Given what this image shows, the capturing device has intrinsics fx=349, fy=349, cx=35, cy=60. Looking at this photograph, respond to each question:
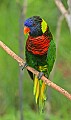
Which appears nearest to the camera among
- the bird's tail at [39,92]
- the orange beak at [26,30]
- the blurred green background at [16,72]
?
the orange beak at [26,30]

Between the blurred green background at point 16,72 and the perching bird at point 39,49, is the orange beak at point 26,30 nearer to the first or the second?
the perching bird at point 39,49

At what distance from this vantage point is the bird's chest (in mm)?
1446

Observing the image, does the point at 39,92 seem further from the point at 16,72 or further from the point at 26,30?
the point at 16,72

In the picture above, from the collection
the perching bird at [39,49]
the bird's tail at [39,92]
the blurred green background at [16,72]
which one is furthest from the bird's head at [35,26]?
the blurred green background at [16,72]

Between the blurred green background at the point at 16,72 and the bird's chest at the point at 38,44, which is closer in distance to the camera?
the bird's chest at the point at 38,44

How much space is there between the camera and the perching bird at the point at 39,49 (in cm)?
140

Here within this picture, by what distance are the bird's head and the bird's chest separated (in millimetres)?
21

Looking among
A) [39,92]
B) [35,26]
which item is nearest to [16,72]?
[39,92]

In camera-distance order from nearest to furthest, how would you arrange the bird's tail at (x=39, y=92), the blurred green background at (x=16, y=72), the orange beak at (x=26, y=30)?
the orange beak at (x=26, y=30), the bird's tail at (x=39, y=92), the blurred green background at (x=16, y=72)

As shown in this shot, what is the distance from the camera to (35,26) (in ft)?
4.65

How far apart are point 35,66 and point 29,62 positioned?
0.14 feet

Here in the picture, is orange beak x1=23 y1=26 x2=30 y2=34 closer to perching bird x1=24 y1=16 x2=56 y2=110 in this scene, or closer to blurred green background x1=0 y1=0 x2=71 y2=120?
perching bird x1=24 y1=16 x2=56 y2=110

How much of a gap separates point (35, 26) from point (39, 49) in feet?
0.33

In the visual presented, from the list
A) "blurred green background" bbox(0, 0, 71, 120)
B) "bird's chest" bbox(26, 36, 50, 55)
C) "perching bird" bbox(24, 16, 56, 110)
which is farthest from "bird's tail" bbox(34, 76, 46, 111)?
"blurred green background" bbox(0, 0, 71, 120)
